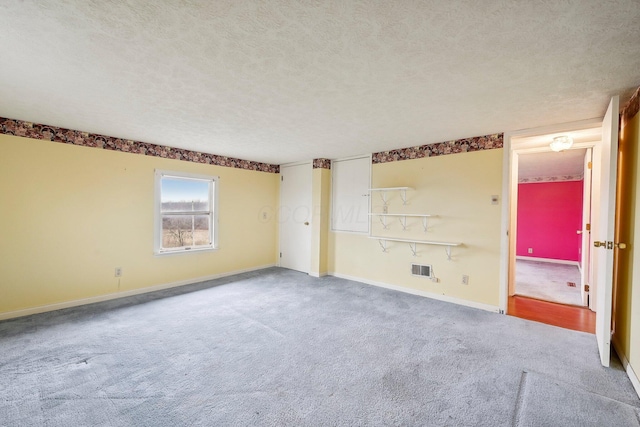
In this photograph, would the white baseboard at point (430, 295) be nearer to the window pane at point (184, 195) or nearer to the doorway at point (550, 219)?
the doorway at point (550, 219)

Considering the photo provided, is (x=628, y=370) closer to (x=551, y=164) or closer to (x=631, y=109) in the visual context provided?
(x=631, y=109)

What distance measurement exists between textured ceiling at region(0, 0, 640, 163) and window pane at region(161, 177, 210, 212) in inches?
54.4

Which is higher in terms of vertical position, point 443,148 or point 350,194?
point 443,148

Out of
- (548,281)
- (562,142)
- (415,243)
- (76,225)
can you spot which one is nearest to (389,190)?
(415,243)

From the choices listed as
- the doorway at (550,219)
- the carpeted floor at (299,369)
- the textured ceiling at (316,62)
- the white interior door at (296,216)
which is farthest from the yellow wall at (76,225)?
the doorway at (550,219)

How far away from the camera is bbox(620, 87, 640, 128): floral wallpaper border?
212 centimetres

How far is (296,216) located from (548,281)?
193 inches

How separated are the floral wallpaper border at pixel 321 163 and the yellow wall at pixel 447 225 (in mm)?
950

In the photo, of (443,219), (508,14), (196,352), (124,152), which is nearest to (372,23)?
(508,14)

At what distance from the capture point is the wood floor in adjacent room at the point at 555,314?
3080mm

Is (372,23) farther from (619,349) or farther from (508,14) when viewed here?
(619,349)

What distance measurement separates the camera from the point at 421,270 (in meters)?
4.07

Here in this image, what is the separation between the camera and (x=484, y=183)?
139 inches

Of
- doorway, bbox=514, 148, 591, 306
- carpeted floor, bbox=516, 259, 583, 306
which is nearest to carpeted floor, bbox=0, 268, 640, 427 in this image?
carpeted floor, bbox=516, 259, 583, 306
